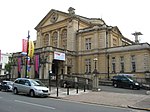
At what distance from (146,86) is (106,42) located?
64.2 feet

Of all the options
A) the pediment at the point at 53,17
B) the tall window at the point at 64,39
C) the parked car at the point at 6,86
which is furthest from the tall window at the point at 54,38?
the parked car at the point at 6,86

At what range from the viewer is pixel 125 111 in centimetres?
1477

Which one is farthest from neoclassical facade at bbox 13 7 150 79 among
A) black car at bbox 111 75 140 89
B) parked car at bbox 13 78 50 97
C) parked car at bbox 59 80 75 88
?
parked car at bbox 13 78 50 97

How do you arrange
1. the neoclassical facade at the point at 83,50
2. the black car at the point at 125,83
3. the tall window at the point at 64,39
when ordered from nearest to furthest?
the black car at the point at 125,83 → the neoclassical facade at the point at 83,50 → the tall window at the point at 64,39

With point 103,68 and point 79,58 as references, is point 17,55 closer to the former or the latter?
point 79,58

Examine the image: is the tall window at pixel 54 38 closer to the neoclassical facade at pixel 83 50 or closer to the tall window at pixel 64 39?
the neoclassical facade at pixel 83 50

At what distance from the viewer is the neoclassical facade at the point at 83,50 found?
45.5m

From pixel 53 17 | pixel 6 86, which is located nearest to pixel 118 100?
pixel 6 86

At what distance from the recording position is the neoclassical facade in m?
45.5

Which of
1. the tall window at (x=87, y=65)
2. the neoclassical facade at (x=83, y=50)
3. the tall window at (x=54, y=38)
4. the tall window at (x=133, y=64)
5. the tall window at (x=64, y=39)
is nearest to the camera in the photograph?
the tall window at (x=133, y=64)

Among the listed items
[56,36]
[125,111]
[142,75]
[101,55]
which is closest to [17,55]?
[56,36]

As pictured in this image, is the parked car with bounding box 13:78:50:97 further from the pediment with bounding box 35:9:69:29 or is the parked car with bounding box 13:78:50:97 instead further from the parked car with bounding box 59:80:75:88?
the pediment with bounding box 35:9:69:29

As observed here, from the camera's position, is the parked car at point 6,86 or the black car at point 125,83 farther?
the black car at point 125,83

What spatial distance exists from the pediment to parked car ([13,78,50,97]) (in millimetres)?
33373
